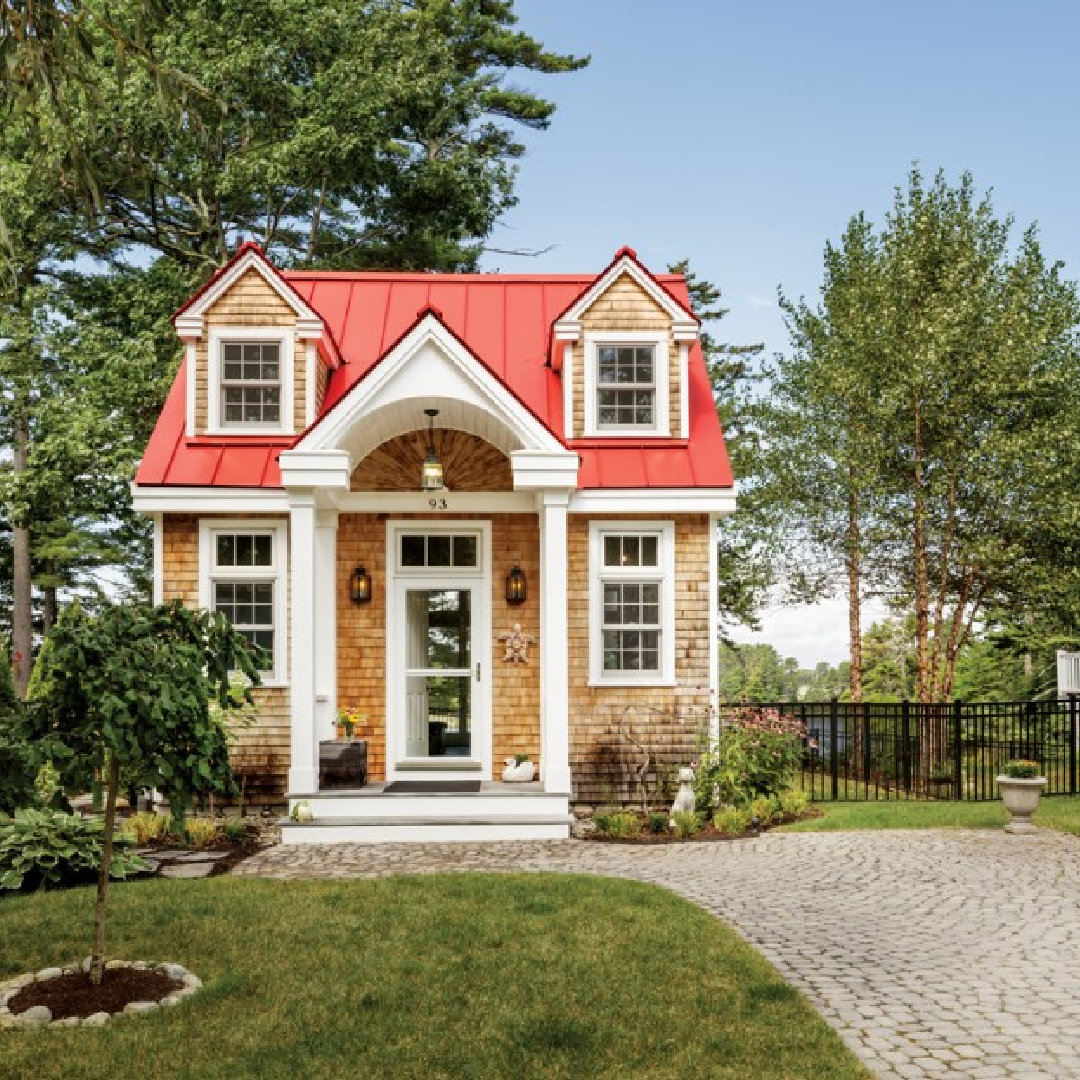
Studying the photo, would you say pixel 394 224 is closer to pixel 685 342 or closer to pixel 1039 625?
pixel 685 342

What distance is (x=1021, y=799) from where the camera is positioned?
40.1ft

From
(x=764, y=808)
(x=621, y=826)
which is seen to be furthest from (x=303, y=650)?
(x=764, y=808)

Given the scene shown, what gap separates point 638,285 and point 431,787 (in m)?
6.66

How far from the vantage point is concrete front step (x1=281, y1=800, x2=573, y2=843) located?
11.6 metres

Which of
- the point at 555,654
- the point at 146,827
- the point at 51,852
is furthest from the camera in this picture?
the point at 555,654

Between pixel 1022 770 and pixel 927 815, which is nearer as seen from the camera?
pixel 1022 770

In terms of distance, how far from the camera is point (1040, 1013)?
19.6 ft

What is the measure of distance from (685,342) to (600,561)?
A: 9.91ft

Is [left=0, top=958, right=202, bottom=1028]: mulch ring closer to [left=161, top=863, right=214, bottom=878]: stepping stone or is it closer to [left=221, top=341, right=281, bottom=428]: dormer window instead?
[left=161, top=863, right=214, bottom=878]: stepping stone

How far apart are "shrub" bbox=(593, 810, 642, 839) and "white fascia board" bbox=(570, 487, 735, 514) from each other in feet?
11.7

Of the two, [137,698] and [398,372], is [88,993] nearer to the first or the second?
[137,698]

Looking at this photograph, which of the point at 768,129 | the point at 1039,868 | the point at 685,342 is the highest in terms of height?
the point at 768,129

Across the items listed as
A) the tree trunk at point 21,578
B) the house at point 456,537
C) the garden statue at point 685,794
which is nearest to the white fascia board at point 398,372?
the house at point 456,537

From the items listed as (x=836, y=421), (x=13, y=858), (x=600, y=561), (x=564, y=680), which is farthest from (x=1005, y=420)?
(x=13, y=858)
